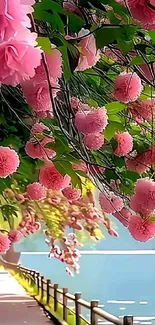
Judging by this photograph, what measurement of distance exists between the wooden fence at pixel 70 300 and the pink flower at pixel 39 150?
5.60 ft

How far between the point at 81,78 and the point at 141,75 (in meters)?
0.33

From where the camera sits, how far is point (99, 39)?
0.98m

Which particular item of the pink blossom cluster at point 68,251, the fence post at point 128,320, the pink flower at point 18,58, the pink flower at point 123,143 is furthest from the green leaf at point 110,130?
the pink blossom cluster at point 68,251

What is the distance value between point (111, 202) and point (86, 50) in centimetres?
72

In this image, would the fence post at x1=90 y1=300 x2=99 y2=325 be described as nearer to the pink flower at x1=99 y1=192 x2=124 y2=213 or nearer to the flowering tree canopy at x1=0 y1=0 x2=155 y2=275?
the flowering tree canopy at x1=0 y1=0 x2=155 y2=275

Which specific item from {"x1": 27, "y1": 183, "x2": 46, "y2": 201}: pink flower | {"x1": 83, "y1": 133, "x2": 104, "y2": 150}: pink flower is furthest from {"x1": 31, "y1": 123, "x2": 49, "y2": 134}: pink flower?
{"x1": 27, "y1": 183, "x2": 46, "y2": 201}: pink flower

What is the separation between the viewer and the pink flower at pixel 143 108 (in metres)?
1.49

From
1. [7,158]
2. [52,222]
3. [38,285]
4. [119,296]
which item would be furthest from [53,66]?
[119,296]

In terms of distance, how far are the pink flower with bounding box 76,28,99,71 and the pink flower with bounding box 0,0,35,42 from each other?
406 millimetres

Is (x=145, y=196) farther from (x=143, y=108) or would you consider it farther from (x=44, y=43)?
(x=44, y=43)

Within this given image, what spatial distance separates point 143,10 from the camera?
2.94 ft

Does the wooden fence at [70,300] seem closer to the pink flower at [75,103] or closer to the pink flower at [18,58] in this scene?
the pink flower at [75,103]

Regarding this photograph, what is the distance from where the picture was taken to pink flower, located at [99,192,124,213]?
169cm

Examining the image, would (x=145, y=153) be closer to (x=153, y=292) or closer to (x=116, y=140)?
(x=116, y=140)
